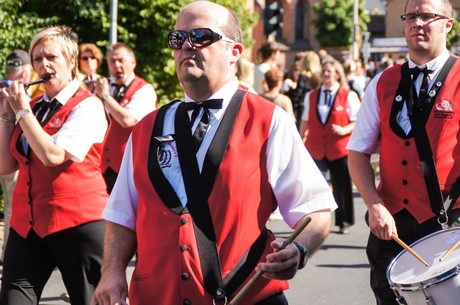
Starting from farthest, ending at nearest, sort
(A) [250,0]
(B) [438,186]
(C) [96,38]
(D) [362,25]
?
(D) [362,25] → (A) [250,0] → (C) [96,38] → (B) [438,186]

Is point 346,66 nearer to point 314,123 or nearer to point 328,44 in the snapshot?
point 314,123

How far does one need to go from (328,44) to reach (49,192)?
60.6m

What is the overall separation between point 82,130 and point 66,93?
267mm

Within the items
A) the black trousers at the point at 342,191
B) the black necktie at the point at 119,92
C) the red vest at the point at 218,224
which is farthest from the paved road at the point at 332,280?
the red vest at the point at 218,224

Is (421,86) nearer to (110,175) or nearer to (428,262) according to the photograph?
(428,262)

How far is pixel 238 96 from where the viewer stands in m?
3.27

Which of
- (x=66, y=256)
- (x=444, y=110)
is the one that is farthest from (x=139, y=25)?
(x=444, y=110)

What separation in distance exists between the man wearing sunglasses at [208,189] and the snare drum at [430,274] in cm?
83

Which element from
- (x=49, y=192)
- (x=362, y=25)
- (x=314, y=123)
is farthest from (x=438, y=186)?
(x=362, y=25)

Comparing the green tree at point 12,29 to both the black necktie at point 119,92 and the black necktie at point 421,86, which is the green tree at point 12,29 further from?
the black necktie at point 421,86

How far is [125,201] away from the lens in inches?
130

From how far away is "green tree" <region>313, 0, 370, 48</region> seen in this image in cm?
6303

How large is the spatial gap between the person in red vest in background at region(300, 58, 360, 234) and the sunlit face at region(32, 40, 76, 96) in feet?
18.4

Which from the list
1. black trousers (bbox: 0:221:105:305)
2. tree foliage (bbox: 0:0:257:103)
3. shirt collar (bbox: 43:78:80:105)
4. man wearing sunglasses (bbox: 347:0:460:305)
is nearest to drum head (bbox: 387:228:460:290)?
man wearing sunglasses (bbox: 347:0:460:305)
